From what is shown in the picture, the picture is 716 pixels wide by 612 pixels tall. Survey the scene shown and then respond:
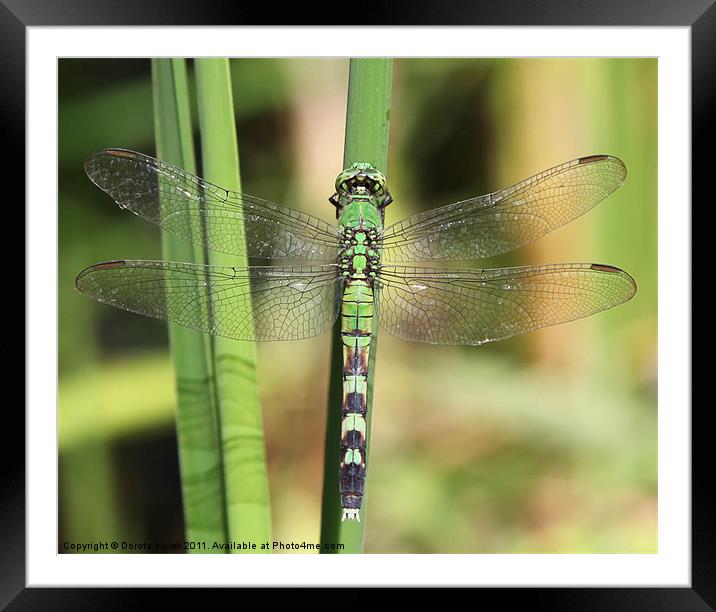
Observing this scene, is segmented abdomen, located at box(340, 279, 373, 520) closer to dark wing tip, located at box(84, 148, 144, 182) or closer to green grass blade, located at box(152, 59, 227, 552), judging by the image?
green grass blade, located at box(152, 59, 227, 552)

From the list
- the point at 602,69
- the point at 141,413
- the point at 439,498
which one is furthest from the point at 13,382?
the point at 602,69

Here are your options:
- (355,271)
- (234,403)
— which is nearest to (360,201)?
(355,271)

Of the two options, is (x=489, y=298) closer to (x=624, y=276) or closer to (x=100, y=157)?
(x=624, y=276)

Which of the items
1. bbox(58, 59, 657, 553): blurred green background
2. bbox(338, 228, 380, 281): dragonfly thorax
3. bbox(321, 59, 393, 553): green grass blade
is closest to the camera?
bbox(321, 59, 393, 553): green grass blade

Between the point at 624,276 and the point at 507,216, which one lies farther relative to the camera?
the point at 507,216

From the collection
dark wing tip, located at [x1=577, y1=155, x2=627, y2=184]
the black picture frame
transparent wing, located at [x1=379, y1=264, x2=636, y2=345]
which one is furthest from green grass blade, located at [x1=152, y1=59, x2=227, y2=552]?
dark wing tip, located at [x1=577, y1=155, x2=627, y2=184]

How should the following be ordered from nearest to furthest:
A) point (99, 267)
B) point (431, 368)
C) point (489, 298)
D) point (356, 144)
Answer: point (356, 144), point (99, 267), point (489, 298), point (431, 368)
